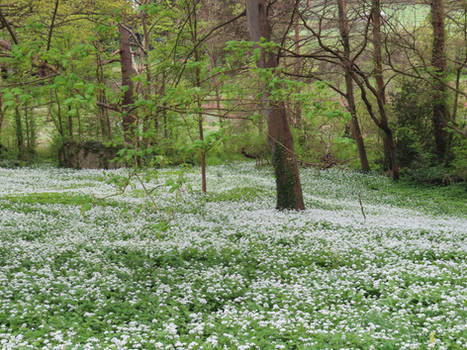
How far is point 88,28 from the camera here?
2673cm

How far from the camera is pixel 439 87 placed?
22844 millimetres

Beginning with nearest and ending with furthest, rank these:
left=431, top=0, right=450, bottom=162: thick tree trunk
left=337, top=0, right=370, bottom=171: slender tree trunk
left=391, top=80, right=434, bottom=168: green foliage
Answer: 1. left=337, top=0, right=370, bottom=171: slender tree trunk
2. left=431, top=0, right=450, bottom=162: thick tree trunk
3. left=391, top=80, right=434, bottom=168: green foliage

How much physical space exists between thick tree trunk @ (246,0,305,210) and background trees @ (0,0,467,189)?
53 mm

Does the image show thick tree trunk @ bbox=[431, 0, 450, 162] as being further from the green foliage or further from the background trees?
the green foliage

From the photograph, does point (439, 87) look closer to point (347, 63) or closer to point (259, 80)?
point (347, 63)

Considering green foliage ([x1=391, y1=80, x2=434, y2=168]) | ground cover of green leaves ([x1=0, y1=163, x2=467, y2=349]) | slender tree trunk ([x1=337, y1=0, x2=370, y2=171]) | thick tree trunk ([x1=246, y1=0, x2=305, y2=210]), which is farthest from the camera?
green foliage ([x1=391, y1=80, x2=434, y2=168])

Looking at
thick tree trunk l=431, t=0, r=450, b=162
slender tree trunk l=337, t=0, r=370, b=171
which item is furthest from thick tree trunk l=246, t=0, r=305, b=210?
thick tree trunk l=431, t=0, r=450, b=162

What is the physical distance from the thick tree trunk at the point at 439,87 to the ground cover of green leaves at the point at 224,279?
36.3 feet

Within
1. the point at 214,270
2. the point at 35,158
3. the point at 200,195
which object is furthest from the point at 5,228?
the point at 35,158

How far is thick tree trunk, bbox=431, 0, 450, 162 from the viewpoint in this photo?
21.5 m

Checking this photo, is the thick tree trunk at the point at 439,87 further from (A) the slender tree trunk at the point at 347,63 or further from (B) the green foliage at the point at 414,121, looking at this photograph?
(A) the slender tree trunk at the point at 347,63

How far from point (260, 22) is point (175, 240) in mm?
8161

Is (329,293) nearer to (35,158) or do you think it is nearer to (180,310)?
(180,310)

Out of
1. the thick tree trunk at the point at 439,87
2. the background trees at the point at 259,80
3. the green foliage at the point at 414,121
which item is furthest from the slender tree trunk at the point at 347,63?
the thick tree trunk at the point at 439,87
